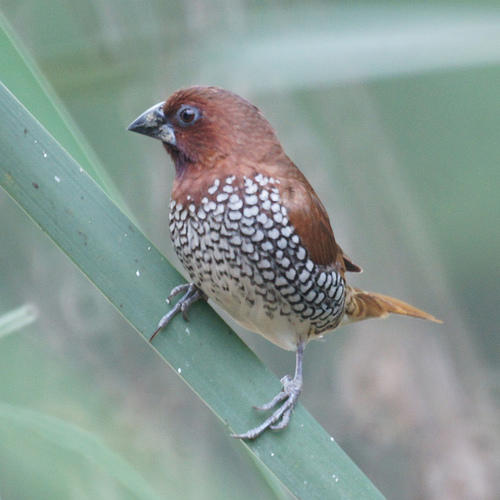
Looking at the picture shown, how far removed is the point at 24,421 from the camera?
1.19 metres

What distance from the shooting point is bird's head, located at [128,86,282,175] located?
159 centimetres

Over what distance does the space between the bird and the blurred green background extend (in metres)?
0.30

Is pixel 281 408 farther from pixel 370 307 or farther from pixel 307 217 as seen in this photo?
pixel 370 307

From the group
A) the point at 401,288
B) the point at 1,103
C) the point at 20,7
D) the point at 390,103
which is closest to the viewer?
the point at 1,103

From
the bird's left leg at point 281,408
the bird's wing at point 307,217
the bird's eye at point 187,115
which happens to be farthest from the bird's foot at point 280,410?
the bird's eye at point 187,115

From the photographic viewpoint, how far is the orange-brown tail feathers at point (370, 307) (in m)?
2.05

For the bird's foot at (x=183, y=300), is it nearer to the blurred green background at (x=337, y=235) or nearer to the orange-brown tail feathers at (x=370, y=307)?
the blurred green background at (x=337, y=235)

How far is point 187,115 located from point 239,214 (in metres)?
0.27

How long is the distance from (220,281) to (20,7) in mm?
1316

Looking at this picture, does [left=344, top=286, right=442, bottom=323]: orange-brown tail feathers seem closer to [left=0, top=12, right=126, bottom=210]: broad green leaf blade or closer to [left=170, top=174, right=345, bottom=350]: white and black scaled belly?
[left=170, top=174, right=345, bottom=350]: white and black scaled belly

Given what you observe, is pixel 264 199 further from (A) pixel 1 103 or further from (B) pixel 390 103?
(B) pixel 390 103

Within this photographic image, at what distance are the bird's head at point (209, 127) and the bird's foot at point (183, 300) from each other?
29 centimetres

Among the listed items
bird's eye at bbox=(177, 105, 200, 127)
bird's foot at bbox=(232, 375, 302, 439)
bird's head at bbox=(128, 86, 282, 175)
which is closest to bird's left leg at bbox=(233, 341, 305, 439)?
bird's foot at bbox=(232, 375, 302, 439)

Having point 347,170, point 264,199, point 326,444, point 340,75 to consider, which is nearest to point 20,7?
point 340,75
